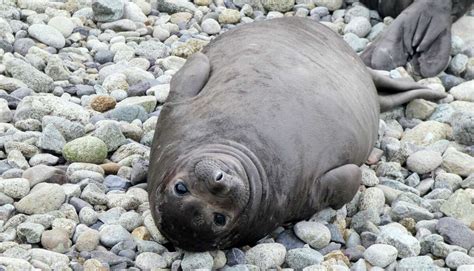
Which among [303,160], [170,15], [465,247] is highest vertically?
[303,160]

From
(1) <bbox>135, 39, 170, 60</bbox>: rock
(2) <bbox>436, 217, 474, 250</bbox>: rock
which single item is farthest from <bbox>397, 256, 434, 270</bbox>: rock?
(1) <bbox>135, 39, 170, 60</bbox>: rock

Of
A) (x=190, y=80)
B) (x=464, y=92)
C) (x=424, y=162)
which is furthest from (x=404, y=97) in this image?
(x=190, y=80)

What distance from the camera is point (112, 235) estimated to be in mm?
4109

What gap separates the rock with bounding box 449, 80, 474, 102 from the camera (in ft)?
20.8

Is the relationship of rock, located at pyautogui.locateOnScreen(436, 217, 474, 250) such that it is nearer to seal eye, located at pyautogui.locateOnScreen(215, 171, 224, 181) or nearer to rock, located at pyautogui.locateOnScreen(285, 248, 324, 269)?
rock, located at pyautogui.locateOnScreen(285, 248, 324, 269)

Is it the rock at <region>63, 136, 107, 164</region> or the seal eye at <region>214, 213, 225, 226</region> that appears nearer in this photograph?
the seal eye at <region>214, 213, 225, 226</region>

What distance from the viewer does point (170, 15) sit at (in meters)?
7.38

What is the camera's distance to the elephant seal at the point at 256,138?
3.86 metres

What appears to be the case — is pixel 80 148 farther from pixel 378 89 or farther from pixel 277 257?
pixel 378 89

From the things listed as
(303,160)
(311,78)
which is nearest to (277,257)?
(303,160)

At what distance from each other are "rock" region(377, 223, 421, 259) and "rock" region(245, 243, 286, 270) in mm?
517

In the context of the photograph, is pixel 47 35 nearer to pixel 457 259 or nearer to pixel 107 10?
pixel 107 10

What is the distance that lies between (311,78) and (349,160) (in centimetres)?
46

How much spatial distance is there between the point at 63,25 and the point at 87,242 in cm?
299
